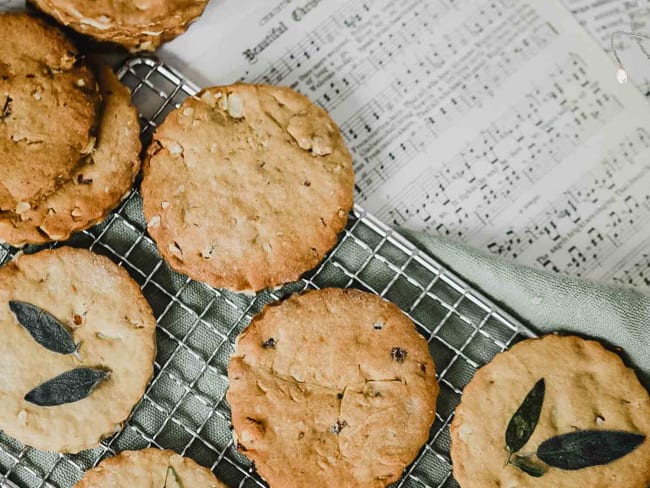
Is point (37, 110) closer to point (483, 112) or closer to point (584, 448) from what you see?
point (483, 112)

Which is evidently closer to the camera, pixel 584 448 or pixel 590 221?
pixel 584 448

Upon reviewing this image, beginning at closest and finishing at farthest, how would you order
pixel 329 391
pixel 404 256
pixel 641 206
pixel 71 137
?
1. pixel 71 137
2. pixel 329 391
3. pixel 404 256
4. pixel 641 206

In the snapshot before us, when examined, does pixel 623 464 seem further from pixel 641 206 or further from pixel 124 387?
pixel 124 387

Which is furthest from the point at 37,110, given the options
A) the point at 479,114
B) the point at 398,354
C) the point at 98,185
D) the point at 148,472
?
the point at 479,114

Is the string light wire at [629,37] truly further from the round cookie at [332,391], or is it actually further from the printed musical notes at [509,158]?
the round cookie at [332,391]

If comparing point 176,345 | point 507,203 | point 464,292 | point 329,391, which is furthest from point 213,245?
point 507,203

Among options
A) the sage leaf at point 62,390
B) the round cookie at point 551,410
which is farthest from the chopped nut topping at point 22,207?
the round cookie at point 551,410
